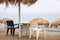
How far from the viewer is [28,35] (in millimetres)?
10180

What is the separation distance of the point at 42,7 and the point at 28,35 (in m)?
3.64

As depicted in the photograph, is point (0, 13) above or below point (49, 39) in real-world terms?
above

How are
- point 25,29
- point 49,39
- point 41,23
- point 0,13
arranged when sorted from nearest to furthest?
point 49,39
point 25,29
point 41,23
point 0,13

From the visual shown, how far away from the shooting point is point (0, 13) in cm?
1372

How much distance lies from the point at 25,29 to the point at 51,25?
181cm

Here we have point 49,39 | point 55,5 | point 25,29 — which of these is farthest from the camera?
point 55,5

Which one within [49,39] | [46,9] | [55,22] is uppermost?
[46,9]

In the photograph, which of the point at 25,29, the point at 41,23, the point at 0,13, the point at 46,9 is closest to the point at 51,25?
the point at 41,23

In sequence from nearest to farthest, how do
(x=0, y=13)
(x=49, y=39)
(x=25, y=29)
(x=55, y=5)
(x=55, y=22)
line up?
(x=49, y=39) < (x=25, y=29) < (x=55, y=22) < (x=55, y=5) < (x=0, y=13)

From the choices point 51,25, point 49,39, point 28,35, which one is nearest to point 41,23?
point 51,25

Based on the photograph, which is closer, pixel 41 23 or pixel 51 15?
pixel 41 23

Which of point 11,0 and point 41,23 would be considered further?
point 41,23

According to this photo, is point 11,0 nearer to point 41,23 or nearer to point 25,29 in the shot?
point 25,29

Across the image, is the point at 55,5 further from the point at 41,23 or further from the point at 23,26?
the point at 23,26
